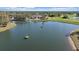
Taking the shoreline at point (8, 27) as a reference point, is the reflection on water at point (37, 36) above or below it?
below

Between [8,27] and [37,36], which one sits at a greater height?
[8,27]

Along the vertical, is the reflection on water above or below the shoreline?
below

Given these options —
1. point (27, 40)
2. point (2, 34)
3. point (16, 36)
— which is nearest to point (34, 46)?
→ point (27, 40)
